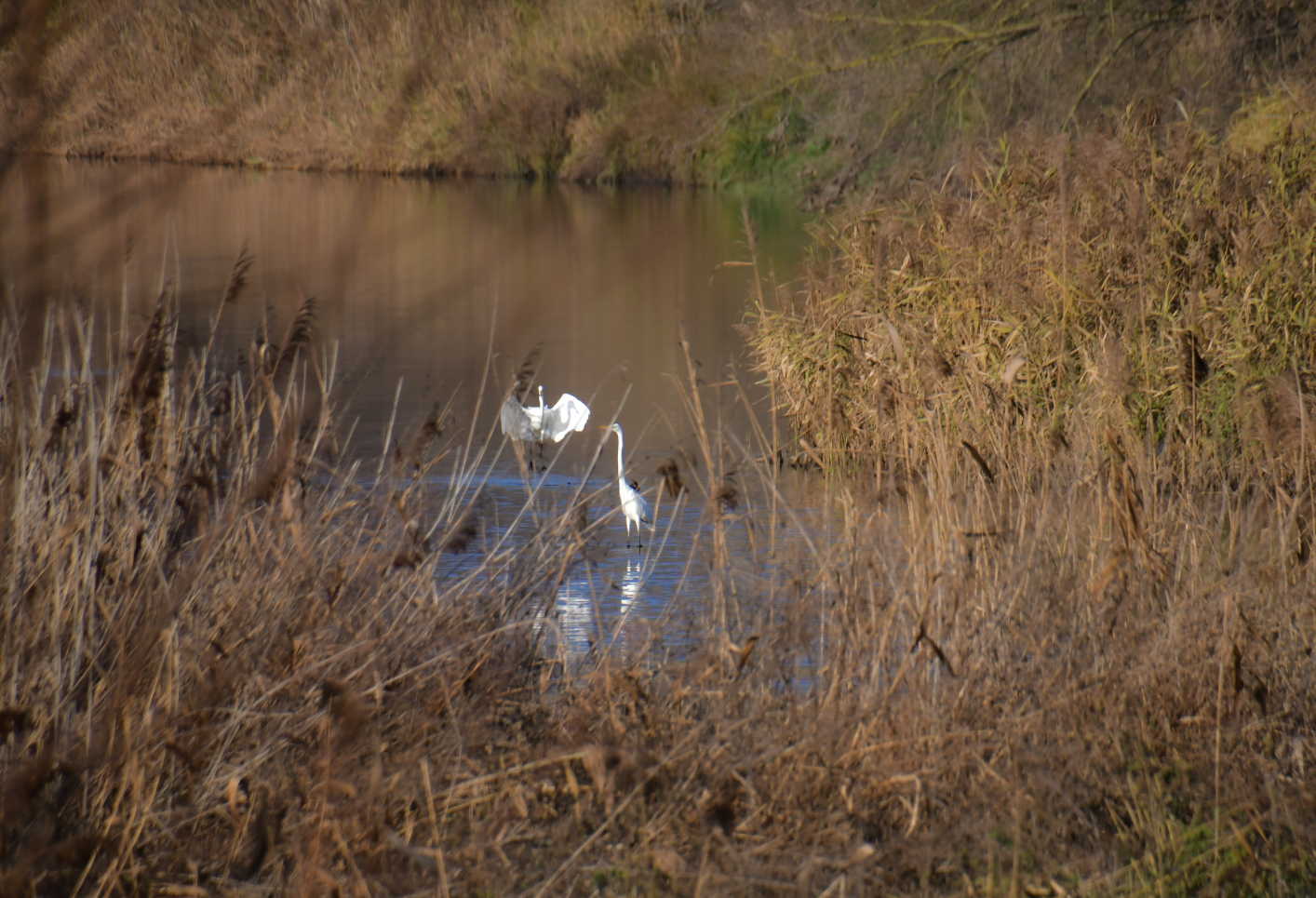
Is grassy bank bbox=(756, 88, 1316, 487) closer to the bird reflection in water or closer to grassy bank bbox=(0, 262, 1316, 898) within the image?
the bird reflection in water

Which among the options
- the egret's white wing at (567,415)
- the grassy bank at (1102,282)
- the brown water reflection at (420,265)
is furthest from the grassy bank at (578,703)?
the egret's white wing at (567,415)

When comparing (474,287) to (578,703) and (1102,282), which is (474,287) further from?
(1102,282)

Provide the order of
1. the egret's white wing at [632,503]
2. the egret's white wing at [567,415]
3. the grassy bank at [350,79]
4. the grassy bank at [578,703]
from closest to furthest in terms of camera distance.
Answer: the grassy bank at [350,79] → the grassy bank at [578,703] → the egret's white wing at [632,503] → the egret's white wing at [567,415]

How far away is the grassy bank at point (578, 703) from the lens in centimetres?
313

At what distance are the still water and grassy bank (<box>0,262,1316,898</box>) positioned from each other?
13.9 inches

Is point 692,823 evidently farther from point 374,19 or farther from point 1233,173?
point 1233,173

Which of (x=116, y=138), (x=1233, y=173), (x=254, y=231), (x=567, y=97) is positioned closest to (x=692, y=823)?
(x=567, y=97)

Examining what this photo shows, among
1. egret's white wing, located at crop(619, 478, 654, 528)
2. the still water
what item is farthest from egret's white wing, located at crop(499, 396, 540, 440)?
egret's white wing, located at crop(619, 478, 654, 528)

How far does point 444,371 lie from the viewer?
1308 centimetres

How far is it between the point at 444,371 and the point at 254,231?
7.10m

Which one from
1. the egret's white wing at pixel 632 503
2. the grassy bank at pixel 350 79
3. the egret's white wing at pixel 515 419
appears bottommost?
the egret's white wing at pixel 632 503

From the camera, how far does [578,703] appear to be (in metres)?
4.01

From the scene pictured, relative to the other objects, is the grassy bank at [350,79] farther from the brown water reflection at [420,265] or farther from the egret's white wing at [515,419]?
the egret's white wing at [515,419]

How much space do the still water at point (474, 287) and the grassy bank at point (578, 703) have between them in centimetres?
35
